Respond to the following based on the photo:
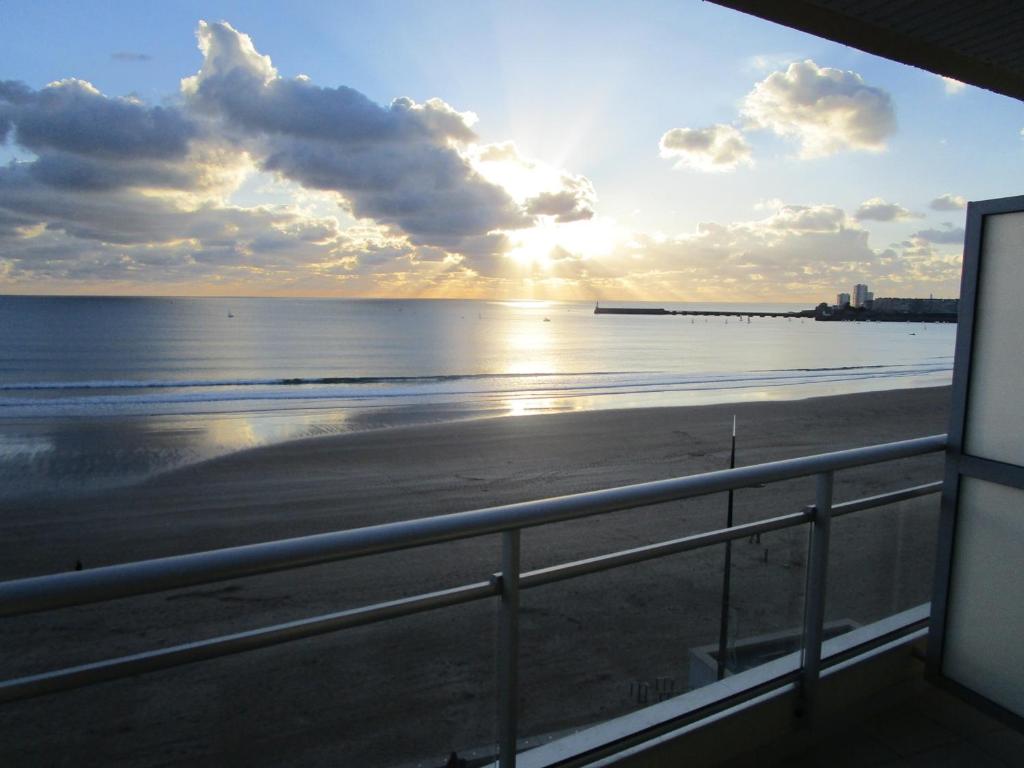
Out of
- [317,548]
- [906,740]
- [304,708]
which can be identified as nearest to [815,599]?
[906,740]

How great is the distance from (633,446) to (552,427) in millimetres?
3390

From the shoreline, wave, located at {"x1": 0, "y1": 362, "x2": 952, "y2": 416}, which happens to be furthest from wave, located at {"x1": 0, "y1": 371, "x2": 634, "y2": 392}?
the shoreline

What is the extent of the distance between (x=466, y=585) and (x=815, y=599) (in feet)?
5.01

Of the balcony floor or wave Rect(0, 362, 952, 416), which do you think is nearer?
the balcony floor

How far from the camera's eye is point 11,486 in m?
13.5

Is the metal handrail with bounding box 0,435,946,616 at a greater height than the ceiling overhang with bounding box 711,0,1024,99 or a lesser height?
lesser

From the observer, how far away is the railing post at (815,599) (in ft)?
8.71

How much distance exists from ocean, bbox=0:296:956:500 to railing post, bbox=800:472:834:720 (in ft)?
45.4

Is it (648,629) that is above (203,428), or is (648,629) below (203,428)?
above

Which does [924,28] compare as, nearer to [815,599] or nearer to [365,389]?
[815,599]

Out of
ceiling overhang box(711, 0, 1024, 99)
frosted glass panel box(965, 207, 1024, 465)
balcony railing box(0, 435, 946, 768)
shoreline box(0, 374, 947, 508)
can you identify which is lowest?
shoreline box(0, 374, 947, 508)

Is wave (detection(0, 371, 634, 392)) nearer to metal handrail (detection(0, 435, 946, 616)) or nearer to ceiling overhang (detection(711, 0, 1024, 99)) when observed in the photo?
ceiling overhang (detection(711, 0, 1024, 99))

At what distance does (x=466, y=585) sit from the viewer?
1.93 metres

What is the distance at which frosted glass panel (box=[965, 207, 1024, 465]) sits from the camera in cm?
265
